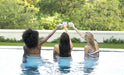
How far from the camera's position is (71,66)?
901 centimetres

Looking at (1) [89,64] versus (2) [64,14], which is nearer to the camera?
(1) [89,64]

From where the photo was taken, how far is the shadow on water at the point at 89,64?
27.6 ft

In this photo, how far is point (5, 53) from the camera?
1191cm

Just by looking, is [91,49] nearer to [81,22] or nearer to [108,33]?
[108,33]

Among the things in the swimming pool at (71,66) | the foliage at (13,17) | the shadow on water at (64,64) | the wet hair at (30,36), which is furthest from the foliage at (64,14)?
the wet hair at (30,36)

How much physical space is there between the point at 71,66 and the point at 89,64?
1.99ft

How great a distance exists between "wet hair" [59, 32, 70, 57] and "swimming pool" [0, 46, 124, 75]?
290 mm

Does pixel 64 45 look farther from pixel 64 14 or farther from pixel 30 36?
pixel 64 14

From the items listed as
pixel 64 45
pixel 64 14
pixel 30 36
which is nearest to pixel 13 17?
pixel 64 14

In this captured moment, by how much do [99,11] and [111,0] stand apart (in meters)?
1.35

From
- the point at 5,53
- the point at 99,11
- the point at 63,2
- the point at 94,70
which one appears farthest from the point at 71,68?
the point at 63,2

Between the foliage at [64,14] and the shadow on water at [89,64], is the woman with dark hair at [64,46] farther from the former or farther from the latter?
the foliage at [64,14]

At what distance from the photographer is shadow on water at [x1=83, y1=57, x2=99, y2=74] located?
27.6ft

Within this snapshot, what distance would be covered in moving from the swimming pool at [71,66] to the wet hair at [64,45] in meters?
0.29
